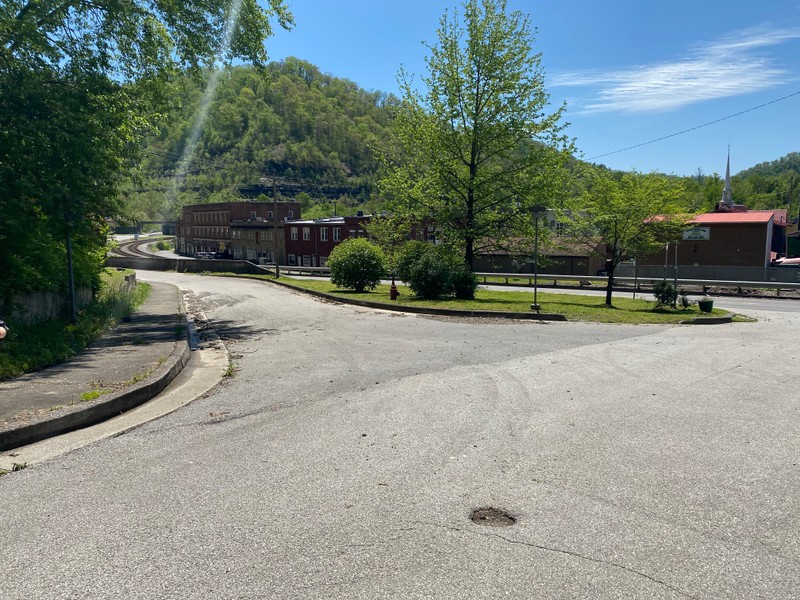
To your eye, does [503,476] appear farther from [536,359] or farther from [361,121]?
[361,121]

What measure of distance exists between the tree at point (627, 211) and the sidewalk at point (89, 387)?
67.1 ft

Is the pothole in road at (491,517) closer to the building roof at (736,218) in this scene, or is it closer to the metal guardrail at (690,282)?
the metal guardrail at (690,282)

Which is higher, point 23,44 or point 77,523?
point 23,44

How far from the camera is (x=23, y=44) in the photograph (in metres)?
13.3

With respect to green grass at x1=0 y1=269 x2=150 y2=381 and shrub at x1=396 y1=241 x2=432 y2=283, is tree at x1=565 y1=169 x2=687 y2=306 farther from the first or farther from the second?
green grass at x1=0 y1=269 x2=150 y2=381

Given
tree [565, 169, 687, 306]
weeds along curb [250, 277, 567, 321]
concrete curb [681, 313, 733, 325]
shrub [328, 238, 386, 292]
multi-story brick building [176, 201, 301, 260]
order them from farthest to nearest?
1. multi-story brick building [176, 201, 301, 260]
2. shrub [328, 238, 386, 292]
3. tree [565, 169, 687, 306]
4. concrete curb [681, 313, 733, 325]
5. weeds along curb [250, 277, 567, 321]

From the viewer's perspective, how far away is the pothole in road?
4.12 meters

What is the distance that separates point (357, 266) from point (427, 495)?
25.8 metres

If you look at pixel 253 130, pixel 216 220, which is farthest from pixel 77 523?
pixel 253 130

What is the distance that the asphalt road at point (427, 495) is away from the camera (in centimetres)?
345

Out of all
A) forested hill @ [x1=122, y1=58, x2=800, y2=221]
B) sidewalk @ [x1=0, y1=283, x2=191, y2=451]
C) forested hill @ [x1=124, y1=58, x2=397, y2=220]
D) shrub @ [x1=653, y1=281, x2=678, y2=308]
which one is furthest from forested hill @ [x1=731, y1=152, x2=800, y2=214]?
sidewalk @ [x1=0, y1=283, x2=191, y2=451]

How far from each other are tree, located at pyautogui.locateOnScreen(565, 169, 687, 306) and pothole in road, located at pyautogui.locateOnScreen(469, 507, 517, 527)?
79.1 feet

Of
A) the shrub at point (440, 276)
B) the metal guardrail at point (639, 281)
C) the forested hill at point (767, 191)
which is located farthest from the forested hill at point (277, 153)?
the shrub at point (440, 276)

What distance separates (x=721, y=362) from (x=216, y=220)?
110613 millimetres
